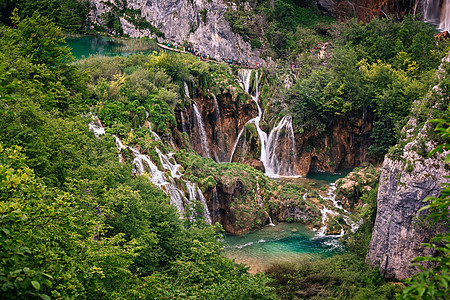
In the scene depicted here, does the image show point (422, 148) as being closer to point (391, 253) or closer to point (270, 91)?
point (391, 253)

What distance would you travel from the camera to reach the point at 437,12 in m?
52.6

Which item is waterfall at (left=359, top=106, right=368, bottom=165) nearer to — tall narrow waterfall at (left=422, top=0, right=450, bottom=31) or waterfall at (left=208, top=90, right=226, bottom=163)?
waterfall at (left=208, top=90, right=226, bottom=163)

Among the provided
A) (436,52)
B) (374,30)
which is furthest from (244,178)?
(374,30)

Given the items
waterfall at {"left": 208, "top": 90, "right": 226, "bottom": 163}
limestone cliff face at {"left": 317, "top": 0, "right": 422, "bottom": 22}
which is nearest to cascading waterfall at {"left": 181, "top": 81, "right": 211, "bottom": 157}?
waterfall at {"left": 208, "top": 90, "right": 226, "bottom": 163}

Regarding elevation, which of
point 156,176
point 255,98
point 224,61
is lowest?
point 156,176

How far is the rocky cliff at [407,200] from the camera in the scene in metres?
17.1

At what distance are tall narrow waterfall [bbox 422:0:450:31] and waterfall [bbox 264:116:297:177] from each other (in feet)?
102

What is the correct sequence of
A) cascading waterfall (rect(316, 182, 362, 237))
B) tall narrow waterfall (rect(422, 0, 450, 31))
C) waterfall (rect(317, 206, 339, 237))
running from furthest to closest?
1. tall narrow waterfall (rect(422, 0, 450, 31))
2. waterfall (rect(317, 206, 339, 237))
3. cascading waterfall (rect(316, 182, 362, 237))

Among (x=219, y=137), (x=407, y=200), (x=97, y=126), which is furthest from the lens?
(x=219, y=137)

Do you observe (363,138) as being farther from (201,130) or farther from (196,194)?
(196,194)

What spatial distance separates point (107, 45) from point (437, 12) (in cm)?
4615

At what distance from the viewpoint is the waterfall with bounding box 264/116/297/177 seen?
3681cm

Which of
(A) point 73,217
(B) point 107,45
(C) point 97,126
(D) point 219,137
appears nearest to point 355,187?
(D) point 219,137

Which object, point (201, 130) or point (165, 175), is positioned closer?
point (165, 175)
